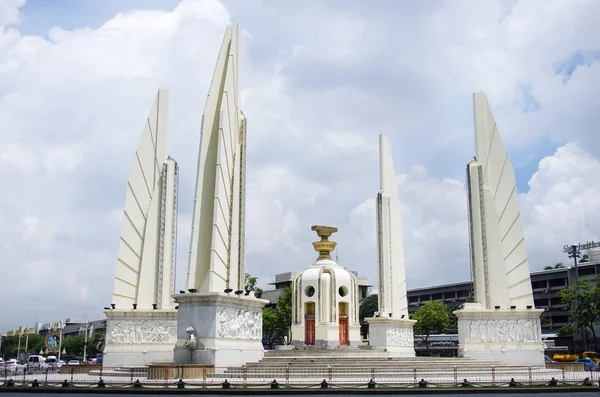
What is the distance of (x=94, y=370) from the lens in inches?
1032

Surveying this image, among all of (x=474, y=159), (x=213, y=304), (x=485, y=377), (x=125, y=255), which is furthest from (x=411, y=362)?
(x=125, y=255)

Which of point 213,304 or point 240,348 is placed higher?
point 213,304

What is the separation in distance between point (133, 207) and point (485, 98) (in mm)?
18927

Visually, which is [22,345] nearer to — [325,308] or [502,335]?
[325,308]

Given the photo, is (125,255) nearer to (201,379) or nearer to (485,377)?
(201,379)

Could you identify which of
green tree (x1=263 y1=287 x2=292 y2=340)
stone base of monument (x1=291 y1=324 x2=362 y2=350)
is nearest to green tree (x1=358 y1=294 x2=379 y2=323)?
green tree (x1=263 y1=287 x2=292 y2=340)

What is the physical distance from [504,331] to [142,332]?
16.8 m

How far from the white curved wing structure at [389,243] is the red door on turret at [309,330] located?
442 cm

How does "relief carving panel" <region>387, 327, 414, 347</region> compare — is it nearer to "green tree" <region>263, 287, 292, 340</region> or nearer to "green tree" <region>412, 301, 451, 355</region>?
"green tree" <region>263, 287, 292, 340</region>

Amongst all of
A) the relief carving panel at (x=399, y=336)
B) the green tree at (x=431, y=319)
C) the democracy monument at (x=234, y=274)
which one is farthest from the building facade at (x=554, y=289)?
the democracy monument at (x=234, y=274)

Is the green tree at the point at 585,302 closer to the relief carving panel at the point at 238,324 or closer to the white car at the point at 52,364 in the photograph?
the relief carving panel at the point at 238,324

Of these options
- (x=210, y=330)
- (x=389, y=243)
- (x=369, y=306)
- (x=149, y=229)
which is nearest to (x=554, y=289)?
(x=369, y=306)

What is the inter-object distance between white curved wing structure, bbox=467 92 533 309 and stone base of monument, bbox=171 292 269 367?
42.9 feet

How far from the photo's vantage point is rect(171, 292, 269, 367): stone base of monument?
71.8 feet
